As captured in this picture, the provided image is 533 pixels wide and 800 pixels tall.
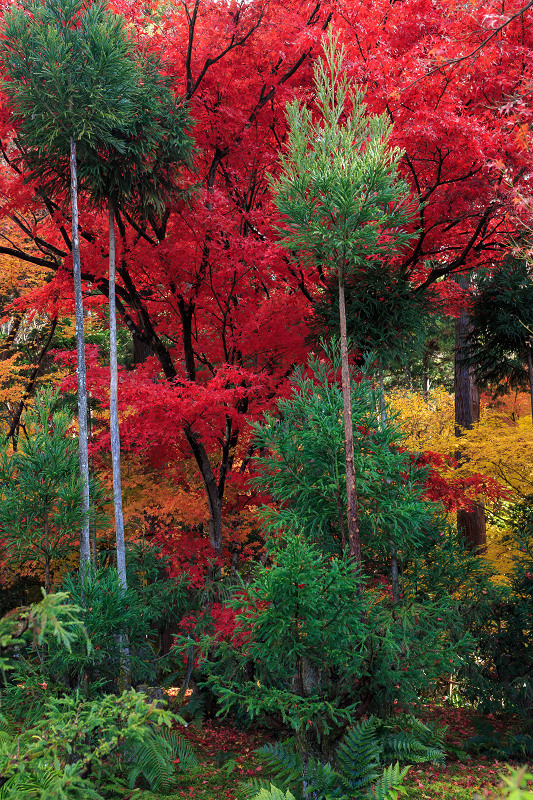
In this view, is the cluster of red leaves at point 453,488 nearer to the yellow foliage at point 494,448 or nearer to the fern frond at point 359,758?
the yellow foliage at point 494,448

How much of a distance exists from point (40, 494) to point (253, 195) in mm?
5959

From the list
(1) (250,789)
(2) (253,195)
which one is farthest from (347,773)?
(2) (253,195)

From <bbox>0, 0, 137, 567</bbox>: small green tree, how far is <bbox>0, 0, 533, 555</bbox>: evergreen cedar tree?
37.1 inches

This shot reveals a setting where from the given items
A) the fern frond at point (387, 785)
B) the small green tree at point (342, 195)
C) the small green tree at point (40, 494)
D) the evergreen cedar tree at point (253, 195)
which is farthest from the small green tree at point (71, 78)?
the fern frond at point (387, 785)

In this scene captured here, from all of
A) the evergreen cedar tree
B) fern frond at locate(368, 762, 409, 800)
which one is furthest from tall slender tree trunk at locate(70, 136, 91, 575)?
fern frond at locate(368, 762, 409, 800)

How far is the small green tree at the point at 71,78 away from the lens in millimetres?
6453

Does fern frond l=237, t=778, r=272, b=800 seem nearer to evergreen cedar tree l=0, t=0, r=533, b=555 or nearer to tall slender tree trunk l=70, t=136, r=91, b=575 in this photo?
tall slender tree trunk l=70, t=136, r=91, b=575

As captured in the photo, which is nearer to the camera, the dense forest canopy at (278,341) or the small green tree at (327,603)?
the small green tree at (327,603)

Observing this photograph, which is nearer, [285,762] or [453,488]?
[285,762]

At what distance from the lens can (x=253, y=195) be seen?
9.49 meters

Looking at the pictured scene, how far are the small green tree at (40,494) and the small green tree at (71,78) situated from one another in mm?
336

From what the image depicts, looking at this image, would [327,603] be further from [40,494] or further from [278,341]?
[278,341]

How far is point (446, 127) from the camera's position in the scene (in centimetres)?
671

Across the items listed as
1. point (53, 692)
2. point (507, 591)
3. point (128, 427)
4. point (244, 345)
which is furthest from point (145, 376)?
point (507, 591)
